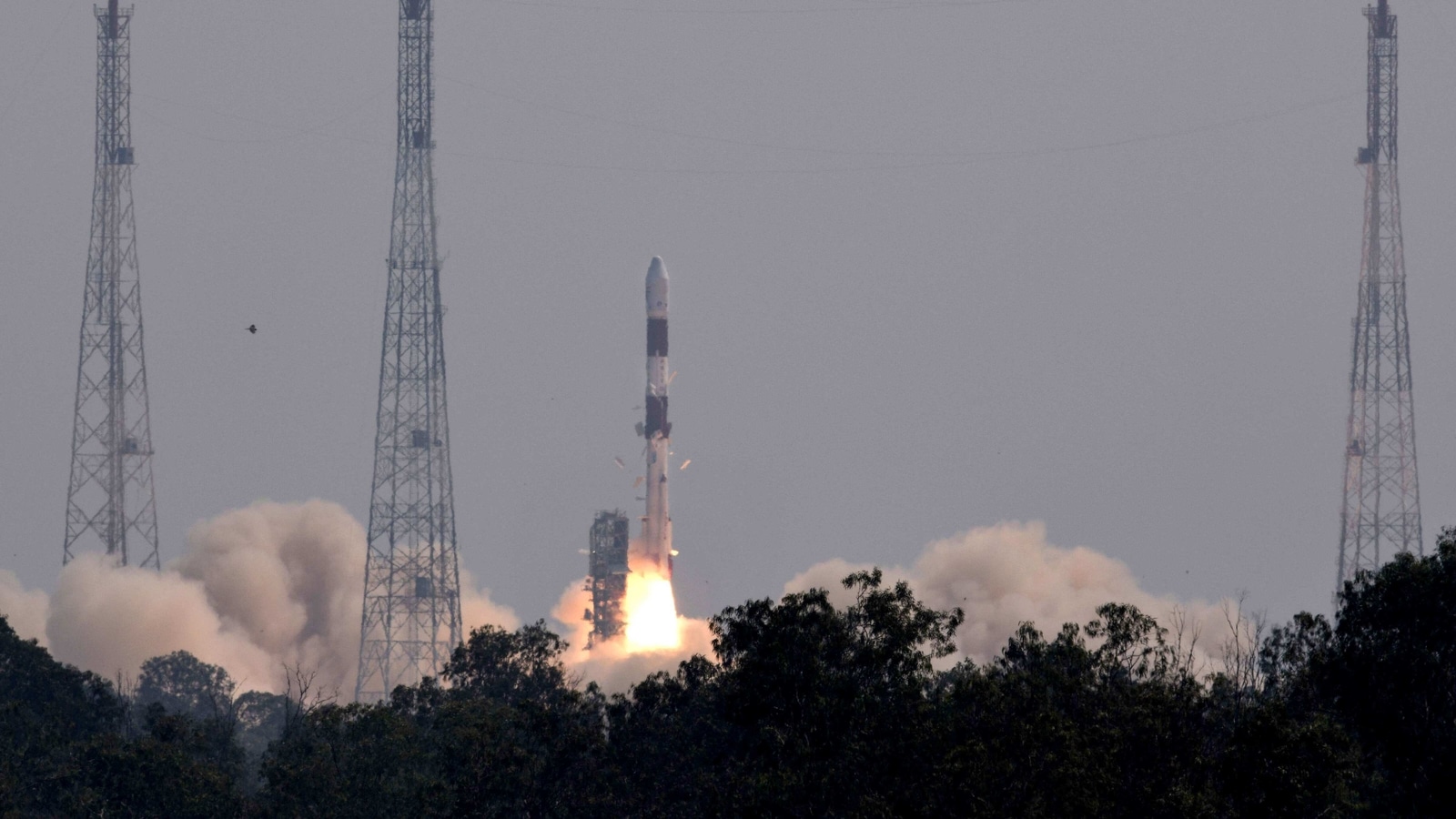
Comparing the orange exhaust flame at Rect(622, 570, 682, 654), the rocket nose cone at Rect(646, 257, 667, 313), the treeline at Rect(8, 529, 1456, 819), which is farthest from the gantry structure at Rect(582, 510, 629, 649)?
the treeline at Rect(8, 529, 1456, 819)

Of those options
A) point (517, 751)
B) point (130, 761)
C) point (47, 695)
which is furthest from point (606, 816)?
point (47, 695)

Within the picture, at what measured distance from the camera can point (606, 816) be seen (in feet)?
214

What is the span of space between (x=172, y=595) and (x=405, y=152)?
38.2m

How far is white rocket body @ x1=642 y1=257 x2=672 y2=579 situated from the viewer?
12812cm

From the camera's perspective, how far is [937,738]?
51.5m

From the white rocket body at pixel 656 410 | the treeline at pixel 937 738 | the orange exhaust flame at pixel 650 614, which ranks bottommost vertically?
the treeline at pixel 937 738

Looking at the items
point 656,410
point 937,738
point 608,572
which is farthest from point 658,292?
point 937,738

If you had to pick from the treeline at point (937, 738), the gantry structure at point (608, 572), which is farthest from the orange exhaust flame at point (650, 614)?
the treeline at point (937, 738)

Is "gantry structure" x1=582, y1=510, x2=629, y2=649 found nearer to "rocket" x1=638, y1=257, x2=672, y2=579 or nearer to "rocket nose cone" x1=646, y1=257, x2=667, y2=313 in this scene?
"rocket" x1=638, y1=257, x2=672, y2=579

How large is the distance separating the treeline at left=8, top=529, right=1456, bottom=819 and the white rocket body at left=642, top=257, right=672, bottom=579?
174 feet

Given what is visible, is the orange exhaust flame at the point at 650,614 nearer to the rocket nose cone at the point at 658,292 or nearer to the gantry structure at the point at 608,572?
the gantry structure at the point at 608,572

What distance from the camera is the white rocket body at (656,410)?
128 meters

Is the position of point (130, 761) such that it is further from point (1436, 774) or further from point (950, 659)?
point (950, 659)

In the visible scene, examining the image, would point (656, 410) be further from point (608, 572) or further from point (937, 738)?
point (937, 738)
